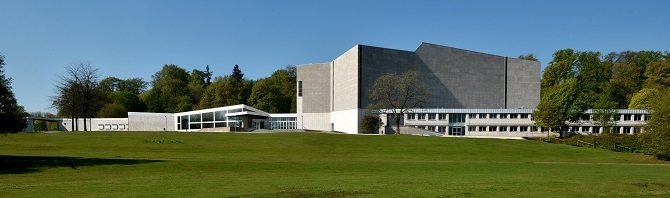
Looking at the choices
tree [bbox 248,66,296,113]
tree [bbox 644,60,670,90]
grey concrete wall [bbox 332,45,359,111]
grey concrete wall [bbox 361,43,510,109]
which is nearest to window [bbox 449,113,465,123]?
grey concrete wall [bbox 361,43,510,109]

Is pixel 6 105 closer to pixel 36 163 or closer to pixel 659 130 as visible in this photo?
pixel 36 163

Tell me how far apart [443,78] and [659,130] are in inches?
1931

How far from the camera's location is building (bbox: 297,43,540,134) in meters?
83.0

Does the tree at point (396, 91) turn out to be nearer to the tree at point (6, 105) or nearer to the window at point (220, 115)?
the window at point (220, 115)

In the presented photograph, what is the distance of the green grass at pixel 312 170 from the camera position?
584 inches

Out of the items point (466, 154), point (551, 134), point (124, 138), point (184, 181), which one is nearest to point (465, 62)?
point (551, 134)

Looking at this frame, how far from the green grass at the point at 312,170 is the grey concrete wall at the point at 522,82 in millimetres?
45352

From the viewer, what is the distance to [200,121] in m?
90.9

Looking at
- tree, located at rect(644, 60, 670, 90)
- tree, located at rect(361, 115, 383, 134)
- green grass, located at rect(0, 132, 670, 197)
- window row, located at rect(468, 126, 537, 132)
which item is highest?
tree, located at rect(644, 60, 670, 90)


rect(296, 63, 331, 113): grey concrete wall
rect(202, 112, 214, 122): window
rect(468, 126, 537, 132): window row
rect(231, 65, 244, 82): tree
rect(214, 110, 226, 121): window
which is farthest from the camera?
rect(231, 65, 244, 82): tree

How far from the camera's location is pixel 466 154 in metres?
40.6

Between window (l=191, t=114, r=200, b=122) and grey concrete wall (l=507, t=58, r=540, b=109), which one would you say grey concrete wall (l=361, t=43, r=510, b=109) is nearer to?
grey concrete wall (l=507, t=58, r=540, b=109)

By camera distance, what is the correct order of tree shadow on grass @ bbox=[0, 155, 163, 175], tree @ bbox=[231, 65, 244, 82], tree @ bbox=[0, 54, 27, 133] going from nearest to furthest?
tree shadow on grass @ bbox=[0, 155, 163, 175] < tree @ bbox=[0, 54, 27, 133] < tree @ bbox=[231, 65, 244, 82]

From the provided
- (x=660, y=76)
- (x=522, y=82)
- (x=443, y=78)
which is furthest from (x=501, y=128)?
(x=660, y=76)
